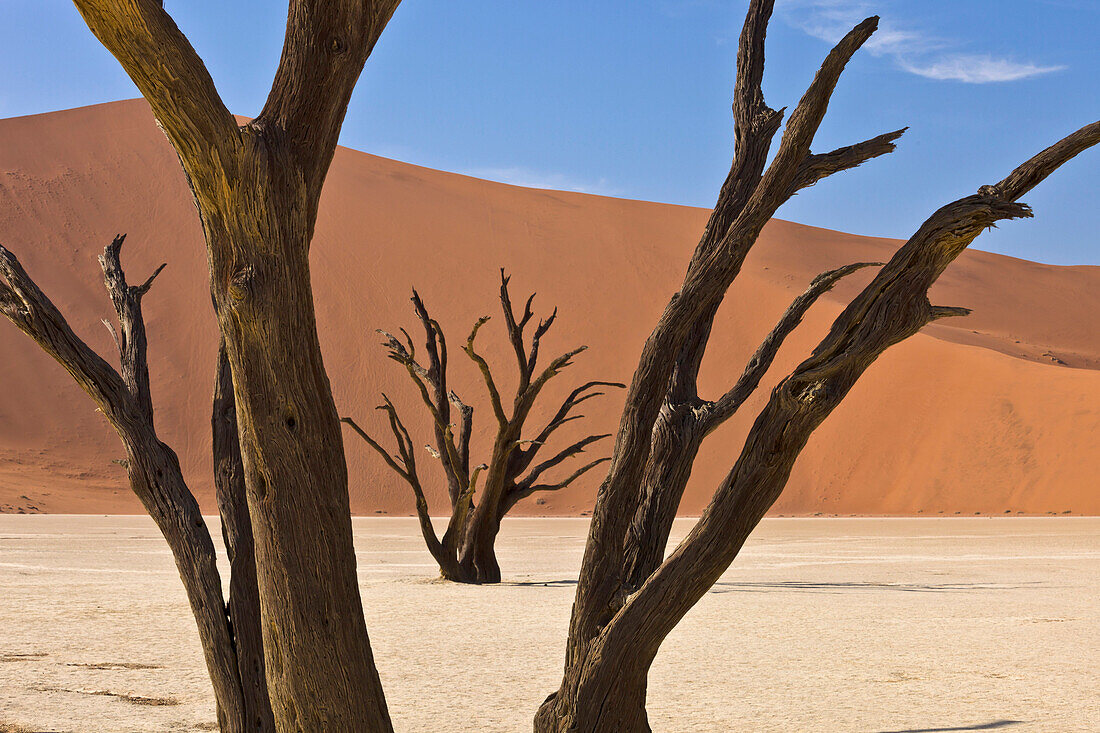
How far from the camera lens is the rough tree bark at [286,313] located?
2752 millimetres

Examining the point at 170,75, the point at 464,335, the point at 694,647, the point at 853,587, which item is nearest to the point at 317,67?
the point at 170,75

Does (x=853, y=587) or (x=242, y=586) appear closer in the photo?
(x=242, y=586)

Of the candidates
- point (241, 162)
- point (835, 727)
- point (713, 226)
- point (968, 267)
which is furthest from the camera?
point (968, 267)

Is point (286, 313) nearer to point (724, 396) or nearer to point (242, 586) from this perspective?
point (242, 586)

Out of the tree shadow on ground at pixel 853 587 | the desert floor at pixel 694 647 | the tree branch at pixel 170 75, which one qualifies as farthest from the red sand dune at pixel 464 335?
the tree branch at pixel 170 75

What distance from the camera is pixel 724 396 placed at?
3543 mm

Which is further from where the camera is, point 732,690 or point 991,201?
point 732,690

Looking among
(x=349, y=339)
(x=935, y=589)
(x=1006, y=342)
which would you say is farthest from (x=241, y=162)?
(x=1006, y=342)

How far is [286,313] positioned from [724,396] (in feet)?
4.99

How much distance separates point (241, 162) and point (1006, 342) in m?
64.2

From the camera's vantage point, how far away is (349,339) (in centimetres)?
4616

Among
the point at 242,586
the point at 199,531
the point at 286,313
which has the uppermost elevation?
the point at 286,313

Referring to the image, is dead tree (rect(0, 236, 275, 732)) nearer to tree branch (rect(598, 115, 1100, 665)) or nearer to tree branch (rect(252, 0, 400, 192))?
tree branch (rect(252, 0, 400, 192))

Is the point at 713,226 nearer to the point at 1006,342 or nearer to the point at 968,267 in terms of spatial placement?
the point at 1006,342
